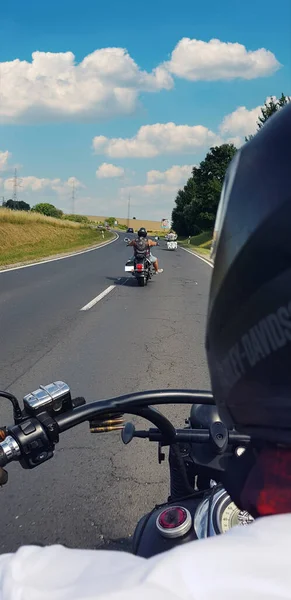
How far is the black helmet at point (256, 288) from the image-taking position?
1064 millimetres

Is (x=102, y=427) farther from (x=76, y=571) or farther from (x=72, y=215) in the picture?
(x=72, y=215)

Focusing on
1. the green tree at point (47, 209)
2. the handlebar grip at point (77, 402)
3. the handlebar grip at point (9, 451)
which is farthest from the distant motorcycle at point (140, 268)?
the green tree at point (47, 209)

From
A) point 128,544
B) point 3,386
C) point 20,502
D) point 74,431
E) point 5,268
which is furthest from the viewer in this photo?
point 5,268

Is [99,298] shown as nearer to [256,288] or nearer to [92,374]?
[92,374]

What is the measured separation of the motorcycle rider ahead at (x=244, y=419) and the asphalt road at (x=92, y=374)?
7.01 feet

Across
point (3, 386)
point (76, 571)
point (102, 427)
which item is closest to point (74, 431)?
point (3, 386)

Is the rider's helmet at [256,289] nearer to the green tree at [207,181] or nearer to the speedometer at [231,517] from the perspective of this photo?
the speedometer at [231,517]

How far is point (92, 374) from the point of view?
6270 mm

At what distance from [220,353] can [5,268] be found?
19.4 m

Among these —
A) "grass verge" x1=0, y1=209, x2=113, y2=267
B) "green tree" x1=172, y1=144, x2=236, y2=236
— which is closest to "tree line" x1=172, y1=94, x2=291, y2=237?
"green tree" x1=172, y1=144, x2=236, y2=236

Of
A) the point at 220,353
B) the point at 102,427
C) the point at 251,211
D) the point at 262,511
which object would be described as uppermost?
the point at 251,211

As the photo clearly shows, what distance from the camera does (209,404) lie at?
1815 mm

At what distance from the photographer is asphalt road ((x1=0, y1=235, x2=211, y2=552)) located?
326 cm

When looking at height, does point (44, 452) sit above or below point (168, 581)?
below
